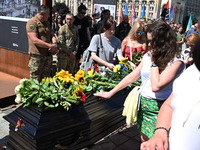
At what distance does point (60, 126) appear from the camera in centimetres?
179

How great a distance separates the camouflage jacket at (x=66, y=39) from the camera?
4.82 m

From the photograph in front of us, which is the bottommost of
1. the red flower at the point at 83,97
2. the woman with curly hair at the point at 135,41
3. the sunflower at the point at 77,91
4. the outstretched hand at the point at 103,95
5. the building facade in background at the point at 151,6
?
the outstretched hand at the point at 103,95

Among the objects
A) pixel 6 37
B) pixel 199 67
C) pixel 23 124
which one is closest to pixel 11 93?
pixel 6 37

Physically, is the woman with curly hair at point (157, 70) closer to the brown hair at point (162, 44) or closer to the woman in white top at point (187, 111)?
the brown hair at point (162, 44)

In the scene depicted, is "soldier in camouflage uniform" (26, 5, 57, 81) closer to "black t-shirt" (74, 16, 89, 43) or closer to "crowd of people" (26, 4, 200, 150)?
"crowd of people" (26, 4, 200, 150)

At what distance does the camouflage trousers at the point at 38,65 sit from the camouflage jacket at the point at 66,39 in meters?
0.57

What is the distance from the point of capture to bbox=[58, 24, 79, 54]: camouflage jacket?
482 centimetres

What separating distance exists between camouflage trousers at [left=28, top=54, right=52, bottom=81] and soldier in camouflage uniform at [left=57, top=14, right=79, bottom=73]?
555 mm

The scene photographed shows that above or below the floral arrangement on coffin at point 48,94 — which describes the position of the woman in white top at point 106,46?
above

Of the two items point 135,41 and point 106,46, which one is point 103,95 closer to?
point 106,46

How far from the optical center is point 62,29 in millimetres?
4836

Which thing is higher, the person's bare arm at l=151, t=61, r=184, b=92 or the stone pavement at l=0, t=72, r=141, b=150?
the person's bare arm at l=151, t=61, r=184, b=92

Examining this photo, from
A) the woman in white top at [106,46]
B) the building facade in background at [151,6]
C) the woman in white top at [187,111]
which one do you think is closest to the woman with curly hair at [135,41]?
the woman in white top at [106,46]

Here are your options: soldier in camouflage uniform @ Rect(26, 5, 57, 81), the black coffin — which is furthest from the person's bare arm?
soldier in camouflage uniform @ Rect(26, 5, 57, 81)
